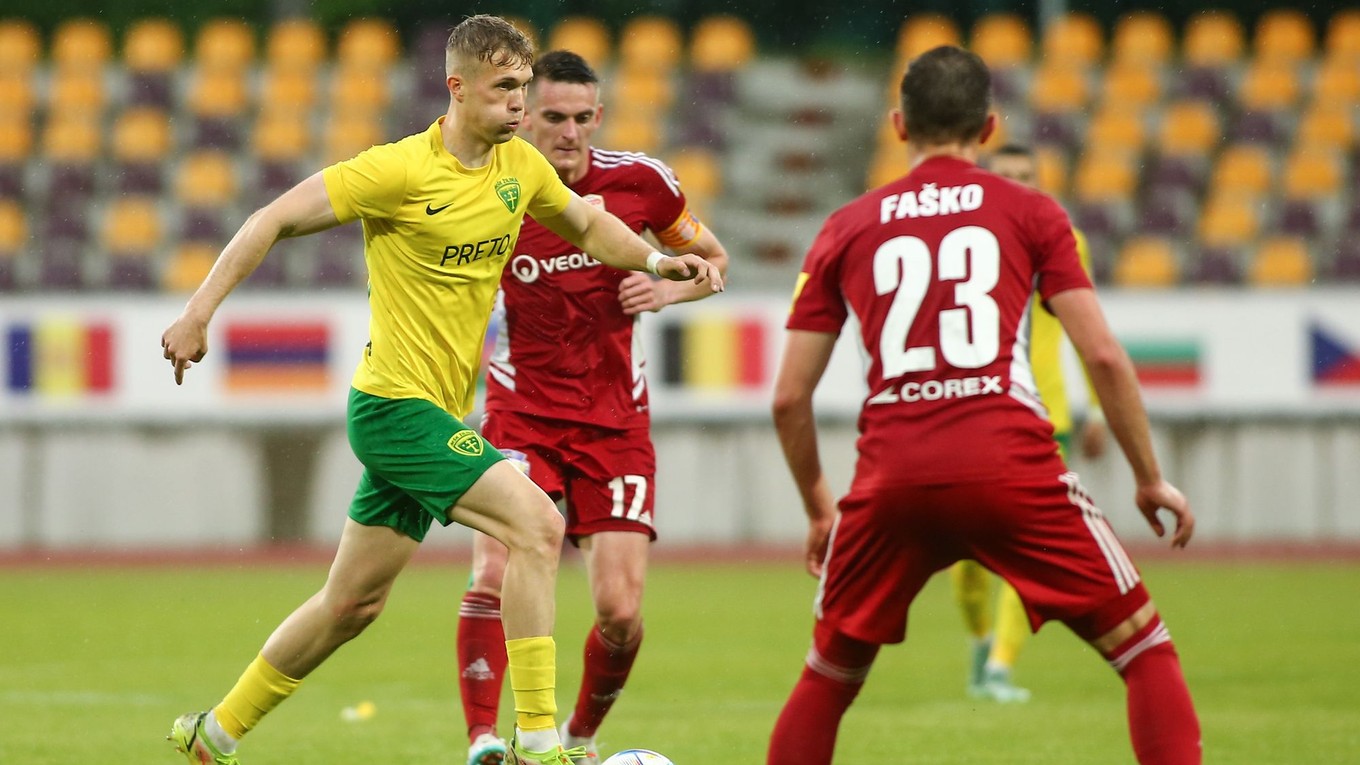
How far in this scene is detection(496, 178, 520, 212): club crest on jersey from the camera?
18.7ft

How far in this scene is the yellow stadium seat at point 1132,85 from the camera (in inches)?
758

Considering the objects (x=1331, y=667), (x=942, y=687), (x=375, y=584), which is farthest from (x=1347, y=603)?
(x=375, y=584)

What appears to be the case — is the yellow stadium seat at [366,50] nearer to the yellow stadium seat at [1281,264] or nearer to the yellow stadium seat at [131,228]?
the yellow stadium seat at [131,228]

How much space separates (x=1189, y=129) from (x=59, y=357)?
10999 mm

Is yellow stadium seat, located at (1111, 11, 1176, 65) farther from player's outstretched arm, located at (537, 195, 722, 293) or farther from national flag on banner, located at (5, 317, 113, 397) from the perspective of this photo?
player's outstretched arm, located at (537, 195, 722, 293)

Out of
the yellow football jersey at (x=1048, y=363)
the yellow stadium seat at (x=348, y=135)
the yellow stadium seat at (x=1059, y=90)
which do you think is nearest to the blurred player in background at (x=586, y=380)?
the yellow football jersey at (x=1048, y=363)

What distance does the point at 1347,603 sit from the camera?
12.2 metres

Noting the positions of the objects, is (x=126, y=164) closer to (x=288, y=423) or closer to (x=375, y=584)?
(x=288, y=423)

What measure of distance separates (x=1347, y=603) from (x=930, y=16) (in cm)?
1114

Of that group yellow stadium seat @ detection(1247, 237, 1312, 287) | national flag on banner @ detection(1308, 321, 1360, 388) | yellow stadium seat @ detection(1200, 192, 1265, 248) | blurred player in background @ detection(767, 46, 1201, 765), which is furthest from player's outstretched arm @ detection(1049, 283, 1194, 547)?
yellow stadium seat @ detection(1200, 192, 1265, 248)

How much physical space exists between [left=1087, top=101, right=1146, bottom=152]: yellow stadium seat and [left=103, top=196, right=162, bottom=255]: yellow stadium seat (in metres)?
9.32

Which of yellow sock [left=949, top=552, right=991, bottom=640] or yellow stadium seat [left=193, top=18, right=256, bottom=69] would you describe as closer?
yellow sock [left=949, top=552, right=991, bottom=640]

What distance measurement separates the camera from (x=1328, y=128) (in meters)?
18.5

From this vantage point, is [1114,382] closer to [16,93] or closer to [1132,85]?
[1132,85]
